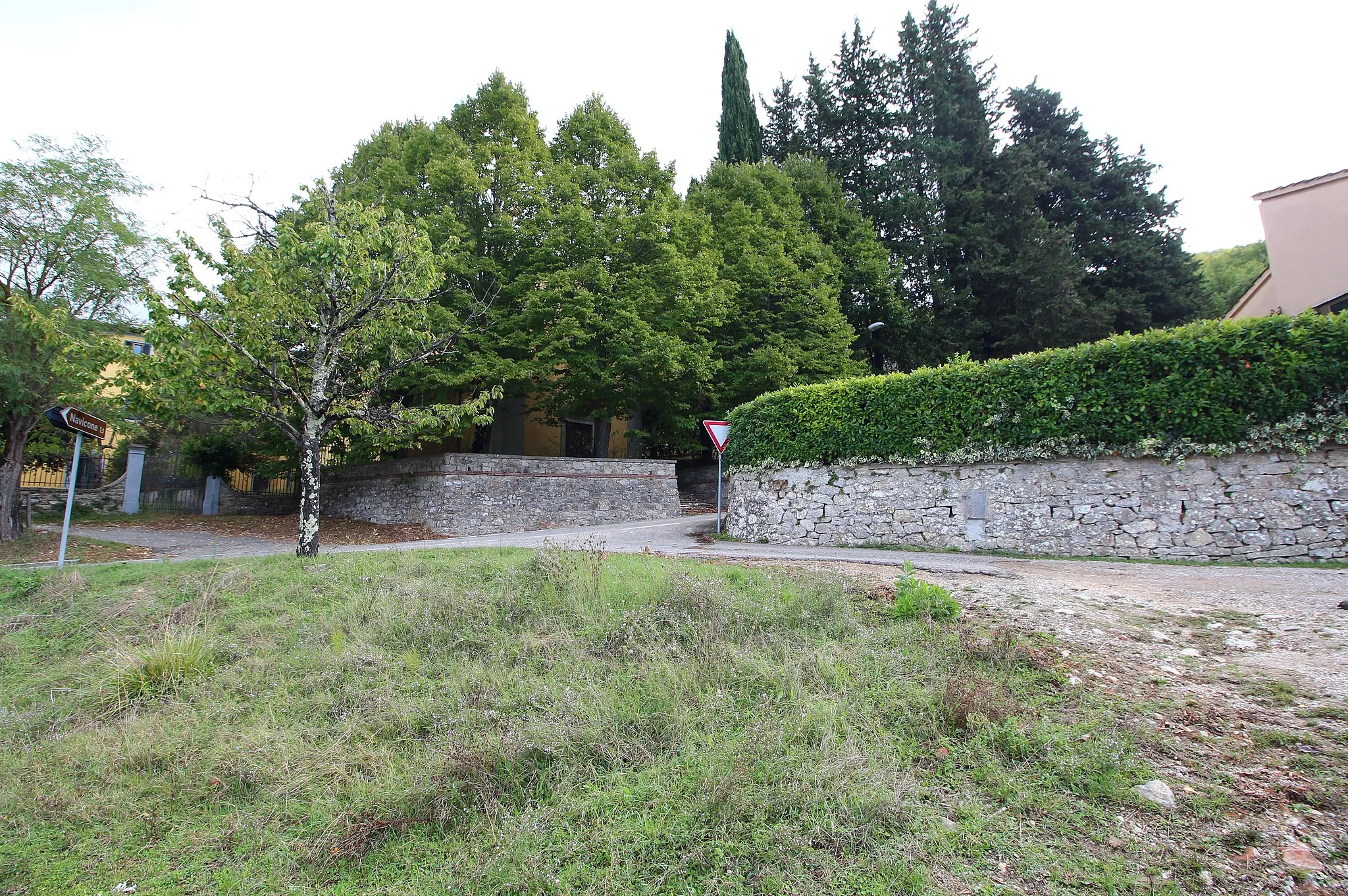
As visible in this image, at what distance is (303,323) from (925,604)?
9328mm

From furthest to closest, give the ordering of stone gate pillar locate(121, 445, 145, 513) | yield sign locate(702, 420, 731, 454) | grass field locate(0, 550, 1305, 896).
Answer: stone gate pillar locate(121, 445, 145, 513) < yield sign locate(702, 420, 731, 454) < grass field locate(0, 550, 1305, 896)

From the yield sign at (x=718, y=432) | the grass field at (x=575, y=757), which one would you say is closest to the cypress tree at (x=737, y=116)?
the yield sign at (x=718, y=432)

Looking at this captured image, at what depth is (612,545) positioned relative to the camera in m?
13.4

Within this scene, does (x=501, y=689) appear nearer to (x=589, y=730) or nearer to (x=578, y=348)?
(x=589, y=730)

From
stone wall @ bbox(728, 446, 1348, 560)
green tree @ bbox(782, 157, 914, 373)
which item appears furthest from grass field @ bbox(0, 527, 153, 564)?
green tree @ bbox(782, 157, 914, 373)

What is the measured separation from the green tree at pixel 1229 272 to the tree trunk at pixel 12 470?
37318 millimetres

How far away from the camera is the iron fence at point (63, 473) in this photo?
20978 mm

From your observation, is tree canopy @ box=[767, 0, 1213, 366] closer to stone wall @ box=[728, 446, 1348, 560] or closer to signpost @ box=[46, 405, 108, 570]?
stone wall @ box=[728, 446, 1348, 560]

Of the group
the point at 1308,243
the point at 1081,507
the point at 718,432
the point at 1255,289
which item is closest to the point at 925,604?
the point at 1081,507

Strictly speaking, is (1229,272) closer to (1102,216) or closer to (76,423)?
(1102,216)

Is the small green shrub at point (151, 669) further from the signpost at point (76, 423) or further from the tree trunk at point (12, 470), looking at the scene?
the tree trunk at point (12, 470)

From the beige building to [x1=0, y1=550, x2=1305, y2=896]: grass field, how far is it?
18.3 metres

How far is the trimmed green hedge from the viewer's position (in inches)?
362

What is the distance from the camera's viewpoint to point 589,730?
12.8 ft
